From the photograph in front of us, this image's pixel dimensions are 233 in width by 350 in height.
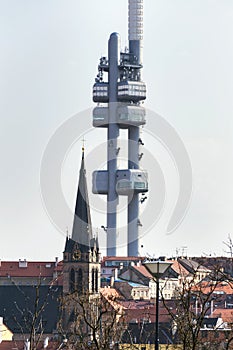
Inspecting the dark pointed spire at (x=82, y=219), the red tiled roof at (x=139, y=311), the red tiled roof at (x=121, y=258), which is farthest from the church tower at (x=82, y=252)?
the red tiled roof at (x=121, y=258)

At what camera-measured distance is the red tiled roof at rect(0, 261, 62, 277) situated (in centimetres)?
12261

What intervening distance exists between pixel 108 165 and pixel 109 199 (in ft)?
13.3

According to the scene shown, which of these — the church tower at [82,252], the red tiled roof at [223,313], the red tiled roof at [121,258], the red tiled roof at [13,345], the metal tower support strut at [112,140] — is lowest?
the red tiled roof at [13,345]

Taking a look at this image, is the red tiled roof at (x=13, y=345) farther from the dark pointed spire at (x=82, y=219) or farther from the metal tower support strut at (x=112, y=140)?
the metal tower support strut at (x=112, y=140)

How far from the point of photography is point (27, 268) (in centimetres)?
12456

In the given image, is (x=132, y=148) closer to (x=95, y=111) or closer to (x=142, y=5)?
(x=95, y=111)

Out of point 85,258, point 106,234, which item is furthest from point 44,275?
point 106,234

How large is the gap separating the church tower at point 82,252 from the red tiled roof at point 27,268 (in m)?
14.8

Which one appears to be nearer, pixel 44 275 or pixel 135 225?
pixel 44 275

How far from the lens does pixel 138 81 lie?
161 meters

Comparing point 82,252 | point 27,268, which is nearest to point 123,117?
point 27,268

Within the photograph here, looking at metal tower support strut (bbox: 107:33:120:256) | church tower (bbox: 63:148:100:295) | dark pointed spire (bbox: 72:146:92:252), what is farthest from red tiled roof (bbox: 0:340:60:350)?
metal tower support strut (bbox: 107:33:120:256)

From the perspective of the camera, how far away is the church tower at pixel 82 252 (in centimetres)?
10456

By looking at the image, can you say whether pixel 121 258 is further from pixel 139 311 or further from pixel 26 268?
pixel 139 311
